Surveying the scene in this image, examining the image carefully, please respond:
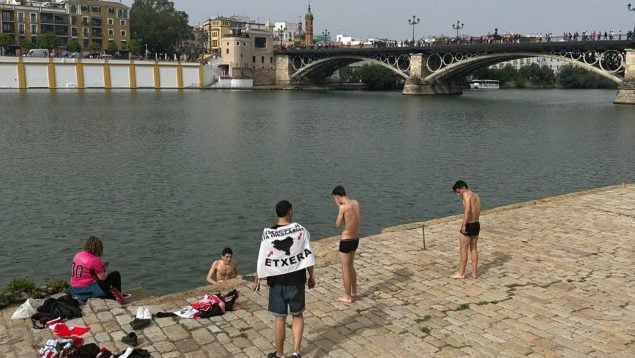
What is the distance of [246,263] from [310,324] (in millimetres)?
5421

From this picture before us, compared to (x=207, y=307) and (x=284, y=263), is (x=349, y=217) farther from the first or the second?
(x=207, y=307)

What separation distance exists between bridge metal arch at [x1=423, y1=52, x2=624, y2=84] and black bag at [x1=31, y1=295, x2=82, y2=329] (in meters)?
69.8

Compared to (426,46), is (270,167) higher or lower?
lower

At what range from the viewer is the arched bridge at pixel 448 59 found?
6681 cm

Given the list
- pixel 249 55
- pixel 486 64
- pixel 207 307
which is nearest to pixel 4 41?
pixel 249 55

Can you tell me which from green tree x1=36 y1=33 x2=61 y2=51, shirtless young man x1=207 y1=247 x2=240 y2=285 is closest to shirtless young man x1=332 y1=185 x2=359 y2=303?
shirtless young man x1=207 y1=247 x2=240 y2=285

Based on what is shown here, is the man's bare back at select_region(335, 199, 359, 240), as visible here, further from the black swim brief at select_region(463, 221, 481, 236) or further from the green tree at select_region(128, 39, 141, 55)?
the green tree at select_region(128, 39, 141, 55)

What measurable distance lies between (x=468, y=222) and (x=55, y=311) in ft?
19.4

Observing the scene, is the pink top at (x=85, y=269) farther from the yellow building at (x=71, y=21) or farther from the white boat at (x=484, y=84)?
the white boat at (x=484, y=84)

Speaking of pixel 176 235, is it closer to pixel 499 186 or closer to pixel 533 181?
pixel 499 186

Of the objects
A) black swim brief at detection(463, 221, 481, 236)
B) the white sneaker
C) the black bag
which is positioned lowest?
the white sneaker

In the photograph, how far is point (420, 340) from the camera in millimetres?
7082

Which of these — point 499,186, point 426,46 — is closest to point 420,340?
point 499,186

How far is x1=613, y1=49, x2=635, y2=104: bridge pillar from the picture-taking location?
6450 centimetres
